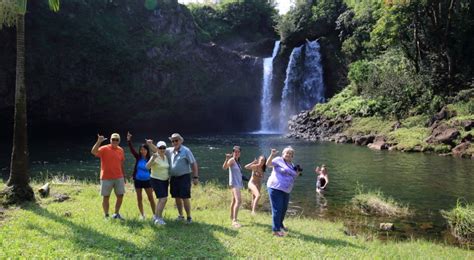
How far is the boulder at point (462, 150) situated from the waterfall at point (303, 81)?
1134 inches

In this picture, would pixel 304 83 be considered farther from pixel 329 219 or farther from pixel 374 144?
pixel 329 219

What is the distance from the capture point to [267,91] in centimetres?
6241

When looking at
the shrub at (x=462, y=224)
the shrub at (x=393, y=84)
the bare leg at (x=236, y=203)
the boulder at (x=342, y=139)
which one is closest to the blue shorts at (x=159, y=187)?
the bare leg at (x=236, y=203)

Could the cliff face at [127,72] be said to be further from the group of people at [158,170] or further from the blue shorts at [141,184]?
the blue shorts at [141,184]

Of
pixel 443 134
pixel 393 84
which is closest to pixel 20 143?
pixel 443 134

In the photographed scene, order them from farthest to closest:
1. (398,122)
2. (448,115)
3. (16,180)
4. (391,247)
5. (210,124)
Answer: (210,124), (398,122), (448,115), (16,180), (391,247)

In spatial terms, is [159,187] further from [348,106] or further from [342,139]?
[348,106]

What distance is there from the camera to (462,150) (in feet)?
96.7

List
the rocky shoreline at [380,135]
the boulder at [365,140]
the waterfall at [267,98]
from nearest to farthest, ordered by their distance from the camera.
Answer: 1. the rocky shoreline at [380,135]
2. the boulder at [365,140]
3. the waterfall at [267,98]

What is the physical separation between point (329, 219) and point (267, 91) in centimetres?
4903

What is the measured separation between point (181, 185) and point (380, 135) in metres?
31.7

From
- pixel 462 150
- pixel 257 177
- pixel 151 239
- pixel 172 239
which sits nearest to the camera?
pixel 151 239

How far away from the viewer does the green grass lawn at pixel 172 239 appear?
7.95 m

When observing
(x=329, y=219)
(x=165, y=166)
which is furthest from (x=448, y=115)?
(x=165, y=166)
